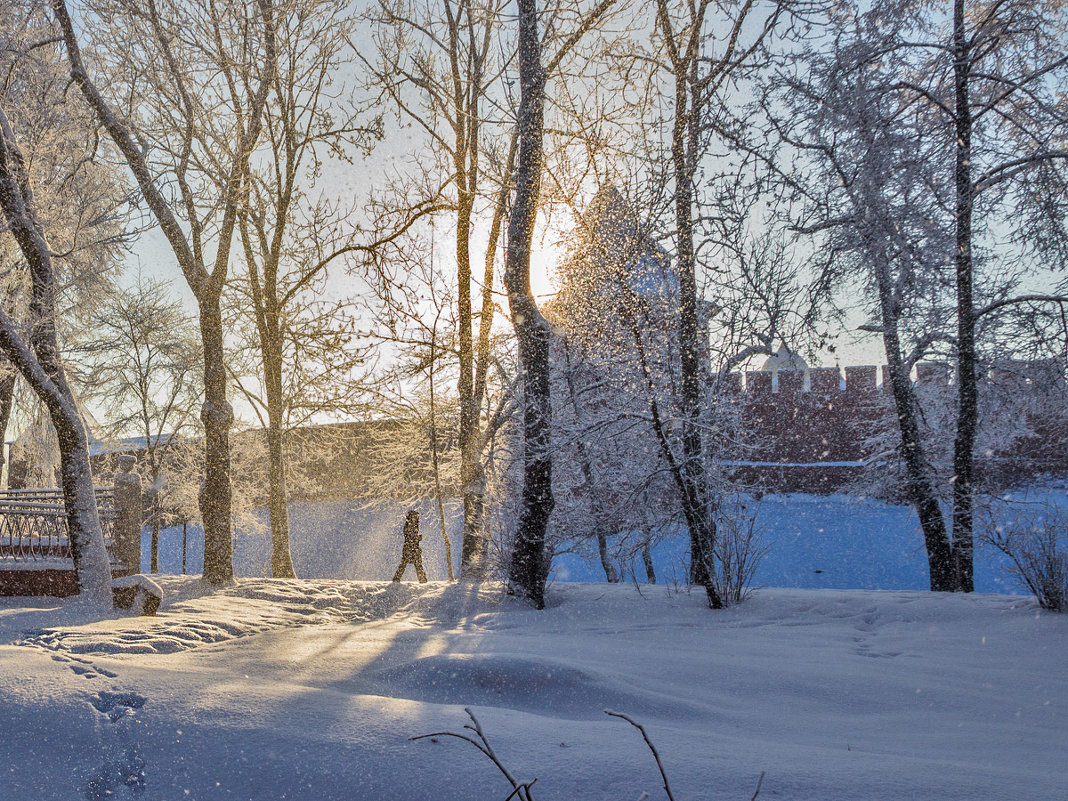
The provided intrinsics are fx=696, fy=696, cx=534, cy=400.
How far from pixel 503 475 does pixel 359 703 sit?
1006cm

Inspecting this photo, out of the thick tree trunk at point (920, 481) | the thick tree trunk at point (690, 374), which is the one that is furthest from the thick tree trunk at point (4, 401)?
the thick tree trunk at point (920, 481)

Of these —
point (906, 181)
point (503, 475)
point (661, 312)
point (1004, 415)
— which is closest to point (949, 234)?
point (906, 181)

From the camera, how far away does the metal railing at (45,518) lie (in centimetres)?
1104

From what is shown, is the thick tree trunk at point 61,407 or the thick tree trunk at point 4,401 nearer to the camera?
the thick tree trunk at point 61,407

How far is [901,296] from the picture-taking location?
35.8 feet

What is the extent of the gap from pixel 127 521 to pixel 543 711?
10.9m

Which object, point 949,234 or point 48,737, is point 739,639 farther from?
point 949,234

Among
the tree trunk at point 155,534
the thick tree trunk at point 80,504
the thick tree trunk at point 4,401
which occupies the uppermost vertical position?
the thick tree trunk at point 4,401

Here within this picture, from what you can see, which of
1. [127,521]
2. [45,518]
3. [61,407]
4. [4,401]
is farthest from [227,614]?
[4,401]

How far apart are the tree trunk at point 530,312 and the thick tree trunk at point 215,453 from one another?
552 centimetres

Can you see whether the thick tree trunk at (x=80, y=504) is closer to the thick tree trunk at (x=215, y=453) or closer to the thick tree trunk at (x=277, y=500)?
the thick tree trunk at (x=215, y=453)

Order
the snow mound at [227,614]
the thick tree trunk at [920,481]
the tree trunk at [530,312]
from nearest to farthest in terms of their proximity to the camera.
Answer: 1. the snow mound at [227,614]
2. the tree trunk at [530,312]
3. the thick tree trunk at [920,481]

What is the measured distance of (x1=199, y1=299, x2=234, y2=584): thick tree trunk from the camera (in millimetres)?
11367

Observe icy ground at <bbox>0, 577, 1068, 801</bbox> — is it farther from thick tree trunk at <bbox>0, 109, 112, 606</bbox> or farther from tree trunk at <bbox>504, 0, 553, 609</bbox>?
tree trunk at <bbox>504, 0, 553, 609</bbox>
